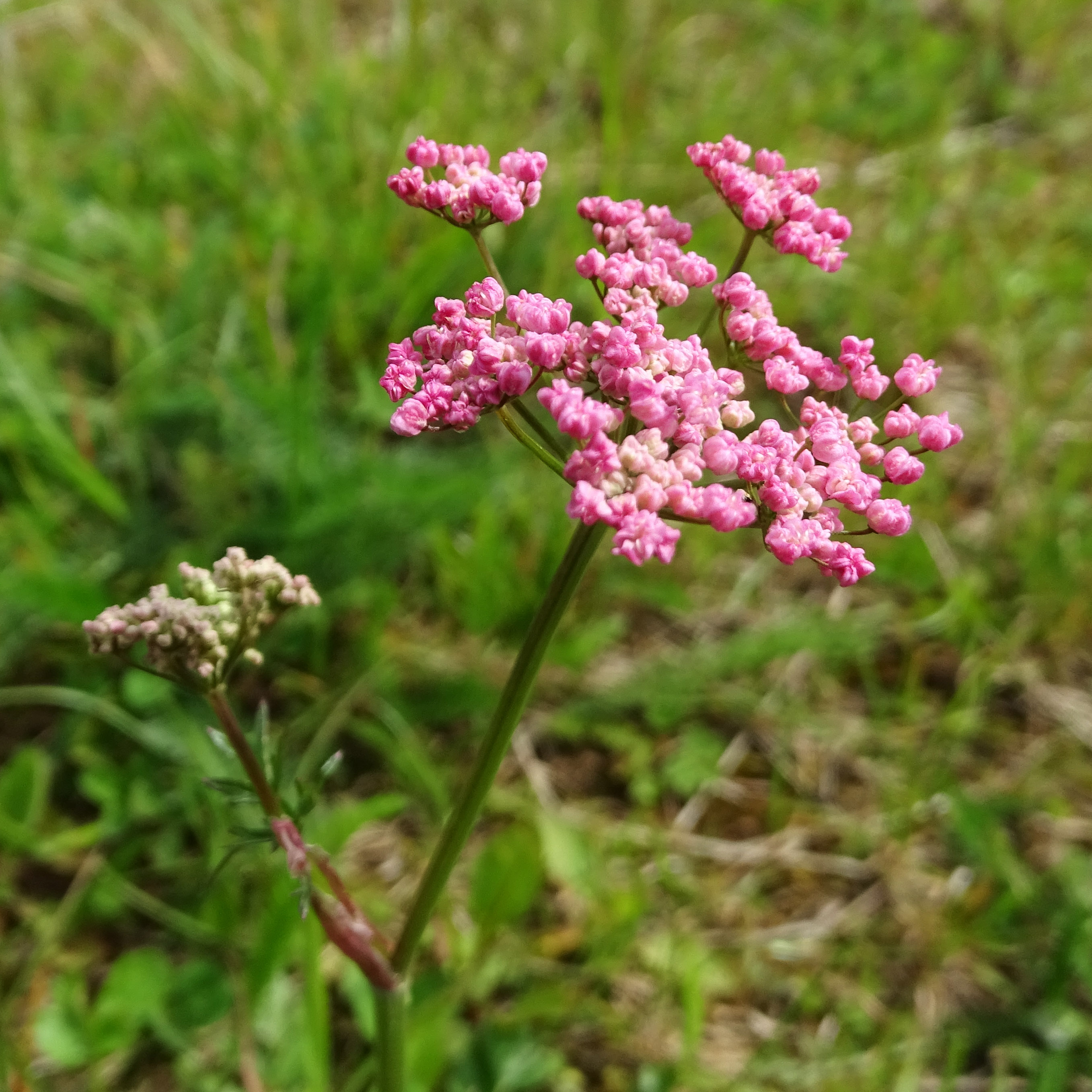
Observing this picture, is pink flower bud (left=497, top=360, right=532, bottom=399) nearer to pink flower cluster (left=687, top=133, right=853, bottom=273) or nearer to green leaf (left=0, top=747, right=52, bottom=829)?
pink flower cluster (left=687, top=133, right=853, bottom=273)

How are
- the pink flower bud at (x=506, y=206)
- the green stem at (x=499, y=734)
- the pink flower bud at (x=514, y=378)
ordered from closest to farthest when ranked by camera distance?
the pink flower bud at (x=514, y=378)
the green stem at (x=499, y=734)
the pink flower bud at (x=506, y=206)

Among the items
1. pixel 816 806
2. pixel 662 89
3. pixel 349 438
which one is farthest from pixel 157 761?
pixel 662 89

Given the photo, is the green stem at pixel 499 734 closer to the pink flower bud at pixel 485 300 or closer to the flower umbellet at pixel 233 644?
the flower umbellet at pixel 233 644

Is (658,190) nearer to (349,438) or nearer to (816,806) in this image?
(349,438)

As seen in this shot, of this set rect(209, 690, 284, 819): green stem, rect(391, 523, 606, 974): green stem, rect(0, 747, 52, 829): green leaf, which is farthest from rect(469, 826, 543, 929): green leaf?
rect(0, 747, 52, 829): green leaf

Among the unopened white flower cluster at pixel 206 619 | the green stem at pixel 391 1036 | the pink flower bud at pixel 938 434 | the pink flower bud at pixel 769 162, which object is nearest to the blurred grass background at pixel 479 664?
the unopened white flower cluster at pixel 206 619

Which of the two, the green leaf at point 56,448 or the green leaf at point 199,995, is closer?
the green leaf at point 199,995

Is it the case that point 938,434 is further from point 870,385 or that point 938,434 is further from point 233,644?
point 233,644
